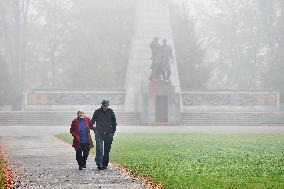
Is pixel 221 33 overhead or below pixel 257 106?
overhead

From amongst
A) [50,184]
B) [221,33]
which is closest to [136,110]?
[221,33]

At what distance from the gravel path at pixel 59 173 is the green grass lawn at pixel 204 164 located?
0.57 m

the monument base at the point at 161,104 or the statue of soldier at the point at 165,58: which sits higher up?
the statue of soldier at the point at 165,58

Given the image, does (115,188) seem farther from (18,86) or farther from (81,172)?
(18,86)

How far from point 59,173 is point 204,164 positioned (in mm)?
3259

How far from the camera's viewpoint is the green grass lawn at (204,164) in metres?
10.2

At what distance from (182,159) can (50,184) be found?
5.21m

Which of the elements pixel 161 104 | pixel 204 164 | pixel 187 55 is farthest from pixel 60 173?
pixel 187 55

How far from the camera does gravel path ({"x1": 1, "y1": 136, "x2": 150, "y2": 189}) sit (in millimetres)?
10125

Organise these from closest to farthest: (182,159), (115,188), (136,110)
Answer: (115,188), (182,159), (136,110)

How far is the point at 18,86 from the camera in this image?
181ft

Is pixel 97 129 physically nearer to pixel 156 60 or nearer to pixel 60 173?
pixel 60 173

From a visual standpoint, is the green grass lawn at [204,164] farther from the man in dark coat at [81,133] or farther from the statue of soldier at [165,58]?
the statue of soldier at [165,58]

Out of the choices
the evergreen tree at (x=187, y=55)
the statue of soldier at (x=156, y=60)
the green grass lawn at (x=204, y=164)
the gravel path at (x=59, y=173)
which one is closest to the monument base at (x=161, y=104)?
the statue of soldier at (x=156, y=60)
